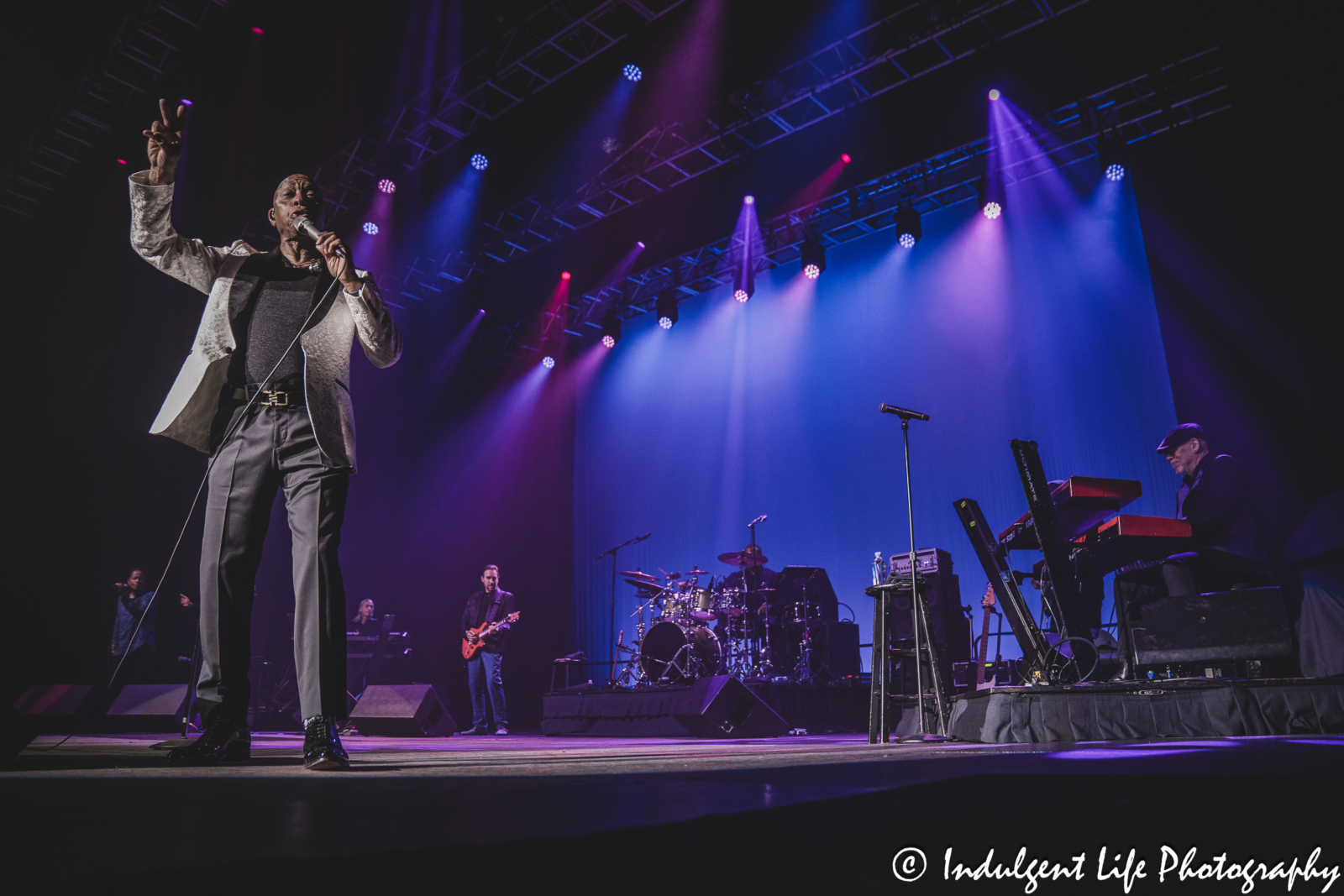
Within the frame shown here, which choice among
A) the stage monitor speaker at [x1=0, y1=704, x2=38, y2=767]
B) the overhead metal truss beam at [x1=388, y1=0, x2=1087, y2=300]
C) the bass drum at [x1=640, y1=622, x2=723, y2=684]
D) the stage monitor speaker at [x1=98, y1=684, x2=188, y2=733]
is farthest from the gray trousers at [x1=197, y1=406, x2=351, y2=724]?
the overhead metal truss beam at [x1=388, y1=0, x2=1087, y2=300]

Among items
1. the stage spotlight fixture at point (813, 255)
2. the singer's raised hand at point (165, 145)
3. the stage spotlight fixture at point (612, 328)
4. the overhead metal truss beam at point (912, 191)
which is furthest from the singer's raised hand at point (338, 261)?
the stage spotlight fixture at point (612, 328)

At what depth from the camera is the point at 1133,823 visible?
0.94 meters

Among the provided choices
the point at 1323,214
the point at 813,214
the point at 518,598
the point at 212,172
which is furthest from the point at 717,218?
the point at 518,598

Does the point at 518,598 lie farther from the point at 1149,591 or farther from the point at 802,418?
the point at 1149,591

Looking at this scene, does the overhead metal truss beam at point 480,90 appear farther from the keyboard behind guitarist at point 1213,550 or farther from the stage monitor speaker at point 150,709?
the keyboard behind guitarist at point 1213,550

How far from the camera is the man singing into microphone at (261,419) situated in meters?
2.13

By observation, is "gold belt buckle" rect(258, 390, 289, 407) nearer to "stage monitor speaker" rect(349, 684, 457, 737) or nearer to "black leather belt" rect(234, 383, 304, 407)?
"black leather belt" rect(234, 383, 304, 407)

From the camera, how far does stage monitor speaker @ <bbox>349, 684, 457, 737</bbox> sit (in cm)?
607

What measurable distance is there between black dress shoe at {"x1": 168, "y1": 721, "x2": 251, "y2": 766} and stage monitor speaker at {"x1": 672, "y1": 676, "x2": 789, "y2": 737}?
434 centimetres

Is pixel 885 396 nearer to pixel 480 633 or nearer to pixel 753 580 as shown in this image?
pixel 753 580

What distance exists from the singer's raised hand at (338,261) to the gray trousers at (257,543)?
1.29 ft

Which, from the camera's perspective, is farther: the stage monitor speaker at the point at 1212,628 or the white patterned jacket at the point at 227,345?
the stage monitor speaker at the point at 1212,628

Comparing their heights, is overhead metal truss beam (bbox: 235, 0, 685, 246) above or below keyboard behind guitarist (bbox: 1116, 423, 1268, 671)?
above

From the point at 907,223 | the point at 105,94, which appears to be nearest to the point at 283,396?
the point at 105,94
